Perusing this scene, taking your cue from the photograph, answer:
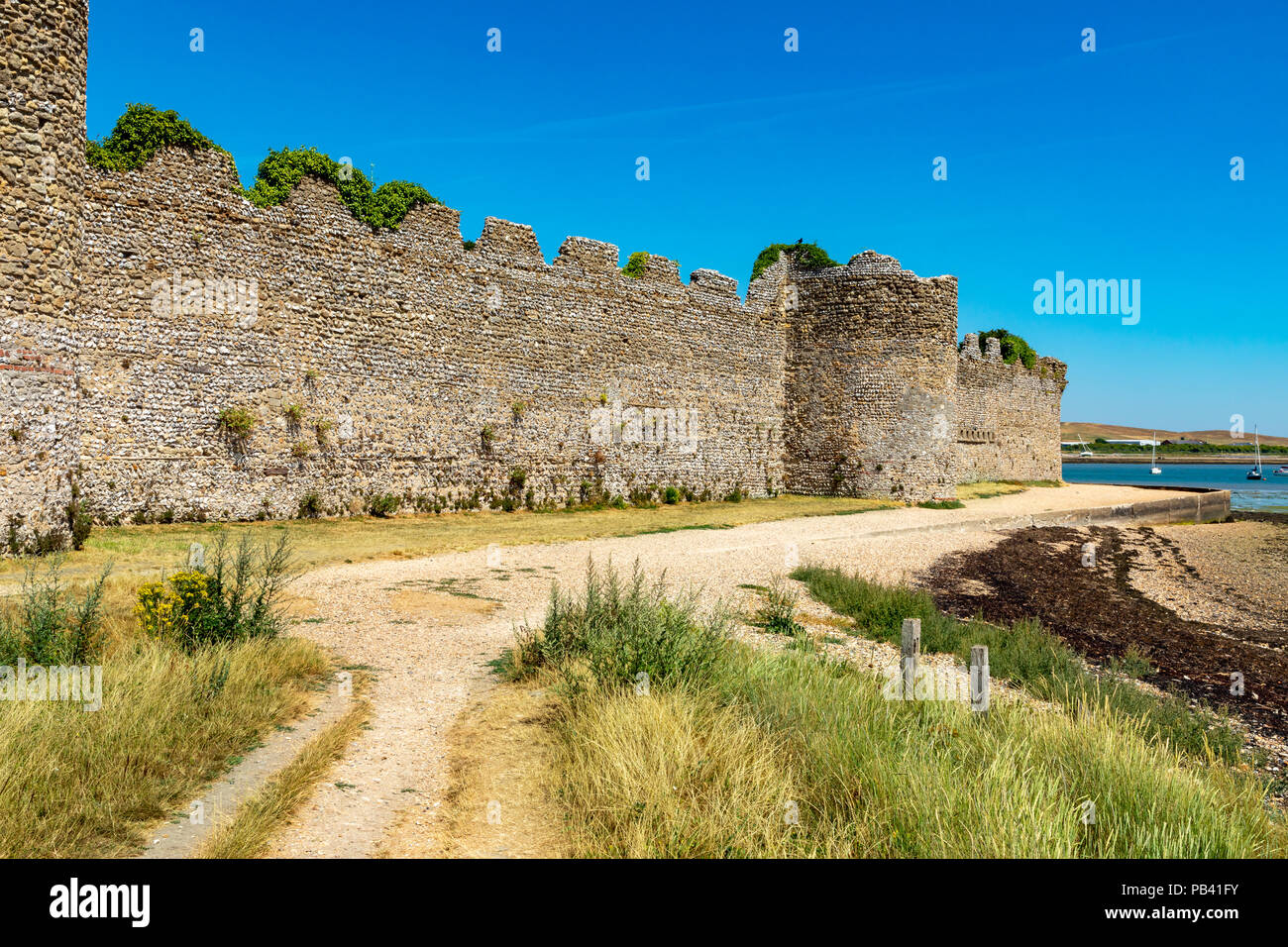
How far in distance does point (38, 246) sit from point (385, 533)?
23.3ft

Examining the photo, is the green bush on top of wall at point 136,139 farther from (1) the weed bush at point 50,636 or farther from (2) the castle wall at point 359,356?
(1) the weed bush at point 50,636

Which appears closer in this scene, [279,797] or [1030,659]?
[279,797]

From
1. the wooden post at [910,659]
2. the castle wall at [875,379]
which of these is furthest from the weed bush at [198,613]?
the castle wall at [875,379]

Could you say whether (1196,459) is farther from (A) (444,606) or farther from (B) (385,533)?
(A) (444,606)

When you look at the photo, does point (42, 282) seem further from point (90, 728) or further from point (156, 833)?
point (156, 833)

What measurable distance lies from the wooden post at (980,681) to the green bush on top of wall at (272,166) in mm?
16274

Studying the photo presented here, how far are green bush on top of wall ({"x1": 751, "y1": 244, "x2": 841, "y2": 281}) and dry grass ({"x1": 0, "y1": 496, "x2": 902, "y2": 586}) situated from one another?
9.57m

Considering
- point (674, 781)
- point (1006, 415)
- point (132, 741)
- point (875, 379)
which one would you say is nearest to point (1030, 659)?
point (674, 781)

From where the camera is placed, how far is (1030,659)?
8.03 meters

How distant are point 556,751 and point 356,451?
45.9ft

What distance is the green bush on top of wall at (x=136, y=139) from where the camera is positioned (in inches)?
549

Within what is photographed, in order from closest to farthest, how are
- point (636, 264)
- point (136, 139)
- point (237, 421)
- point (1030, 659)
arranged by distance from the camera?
1. point (1030, 659)
2. point (136, 139)
3. point (237, 421)
4. point (636, 264)
